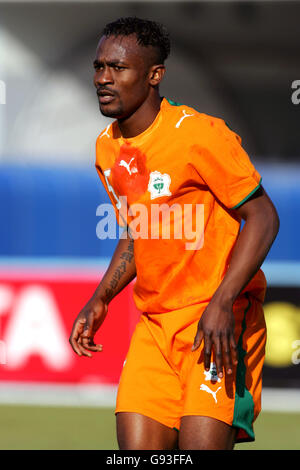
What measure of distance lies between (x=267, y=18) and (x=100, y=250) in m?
7.75

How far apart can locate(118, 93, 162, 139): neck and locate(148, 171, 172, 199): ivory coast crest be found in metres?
0.21

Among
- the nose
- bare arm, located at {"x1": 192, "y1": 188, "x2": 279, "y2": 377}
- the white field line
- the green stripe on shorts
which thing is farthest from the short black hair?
the white field line

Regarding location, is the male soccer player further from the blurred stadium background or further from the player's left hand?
the blurred stadium background

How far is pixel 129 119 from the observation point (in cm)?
360

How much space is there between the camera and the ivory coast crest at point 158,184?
3479mm

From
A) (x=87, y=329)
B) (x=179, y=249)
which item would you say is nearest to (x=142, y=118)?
(x=179, y=249)

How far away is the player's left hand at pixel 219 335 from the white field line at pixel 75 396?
474 cm

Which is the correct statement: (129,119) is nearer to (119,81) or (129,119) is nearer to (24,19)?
(119,81)

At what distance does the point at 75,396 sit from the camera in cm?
796

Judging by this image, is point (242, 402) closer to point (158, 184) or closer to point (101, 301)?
point (101, 301)

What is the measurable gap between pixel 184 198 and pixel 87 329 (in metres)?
0.72

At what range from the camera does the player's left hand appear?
3.18m

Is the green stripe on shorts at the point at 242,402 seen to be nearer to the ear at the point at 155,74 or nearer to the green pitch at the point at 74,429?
the ear at the point at 155,74
